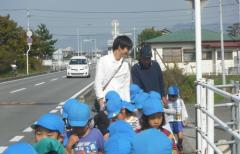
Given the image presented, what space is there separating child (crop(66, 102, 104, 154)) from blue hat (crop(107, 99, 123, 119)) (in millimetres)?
767

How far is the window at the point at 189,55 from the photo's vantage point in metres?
49.4

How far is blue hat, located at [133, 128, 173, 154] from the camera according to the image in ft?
10.5

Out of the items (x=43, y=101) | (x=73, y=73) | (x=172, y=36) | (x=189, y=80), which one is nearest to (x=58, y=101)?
(x=43, y=101)

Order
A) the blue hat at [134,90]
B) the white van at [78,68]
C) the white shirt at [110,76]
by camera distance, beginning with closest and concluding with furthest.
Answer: the white shirt at [110,76] → the blue hat at [134,90] → the white van at [78,68]

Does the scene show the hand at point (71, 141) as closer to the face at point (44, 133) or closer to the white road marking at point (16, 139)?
the face at point (44, 133)

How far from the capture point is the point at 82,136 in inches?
197

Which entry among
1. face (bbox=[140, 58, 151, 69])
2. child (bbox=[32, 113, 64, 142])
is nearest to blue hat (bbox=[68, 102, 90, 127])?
child (bbox=[32, 113, 64, 142])

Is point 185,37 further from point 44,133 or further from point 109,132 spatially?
point 44,133

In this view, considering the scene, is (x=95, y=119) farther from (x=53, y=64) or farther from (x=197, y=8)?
(x=53, y=64)

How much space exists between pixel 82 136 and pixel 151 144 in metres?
1.88

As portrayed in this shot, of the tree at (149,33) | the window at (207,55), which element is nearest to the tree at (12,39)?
the window at (207,55)

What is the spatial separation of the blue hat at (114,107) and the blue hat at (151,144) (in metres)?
2.44

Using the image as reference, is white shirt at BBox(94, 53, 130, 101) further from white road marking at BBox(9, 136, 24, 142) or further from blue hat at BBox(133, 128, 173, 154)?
white road marking at BBox(9, 136, 24, 142)

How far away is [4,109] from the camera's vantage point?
17828mm
